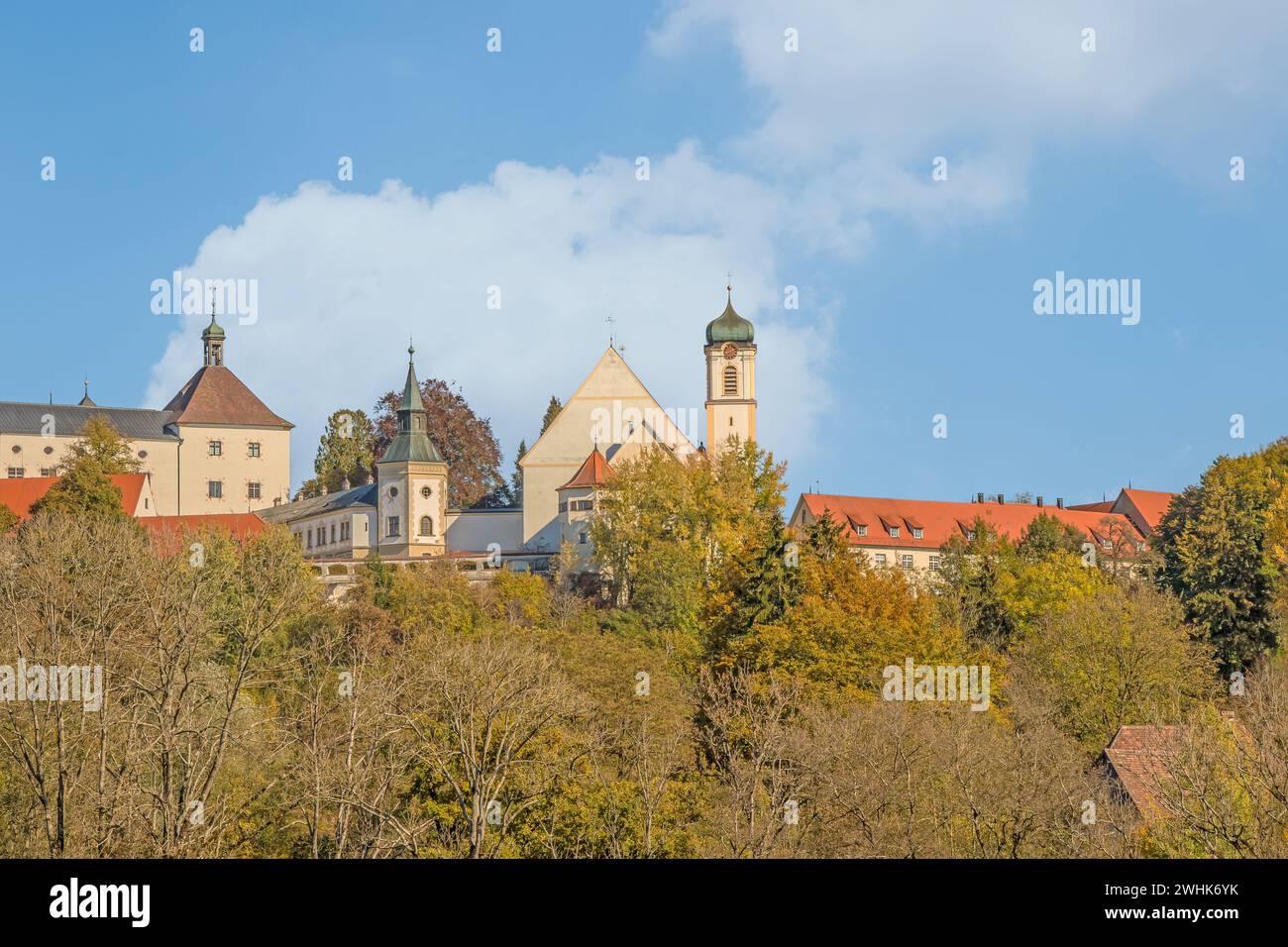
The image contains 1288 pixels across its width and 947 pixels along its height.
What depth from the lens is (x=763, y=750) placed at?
38.7 metres

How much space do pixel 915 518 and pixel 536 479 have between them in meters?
26.9

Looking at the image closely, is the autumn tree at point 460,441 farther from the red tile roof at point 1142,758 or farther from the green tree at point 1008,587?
the red tile roof at point 1142,758

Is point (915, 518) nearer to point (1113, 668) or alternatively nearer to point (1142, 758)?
point (1113, 668)

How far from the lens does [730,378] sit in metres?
94.3

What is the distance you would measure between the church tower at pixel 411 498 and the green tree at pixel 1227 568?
35.0 metres

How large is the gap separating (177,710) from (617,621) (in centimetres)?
3609

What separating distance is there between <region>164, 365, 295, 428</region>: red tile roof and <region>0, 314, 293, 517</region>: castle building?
Answer: 0.19 ft

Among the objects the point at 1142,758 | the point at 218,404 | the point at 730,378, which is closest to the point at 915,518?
the point at 730,378

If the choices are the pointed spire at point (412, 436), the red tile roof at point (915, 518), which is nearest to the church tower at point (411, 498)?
the pointed spire at point (412, 436)

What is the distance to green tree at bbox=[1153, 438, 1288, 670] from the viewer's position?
6188 centimetres

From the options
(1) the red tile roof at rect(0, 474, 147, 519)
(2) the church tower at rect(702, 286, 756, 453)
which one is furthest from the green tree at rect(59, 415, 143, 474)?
(2) the church tower at rect(702, 286, 756, 453)

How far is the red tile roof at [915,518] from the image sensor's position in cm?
10150
